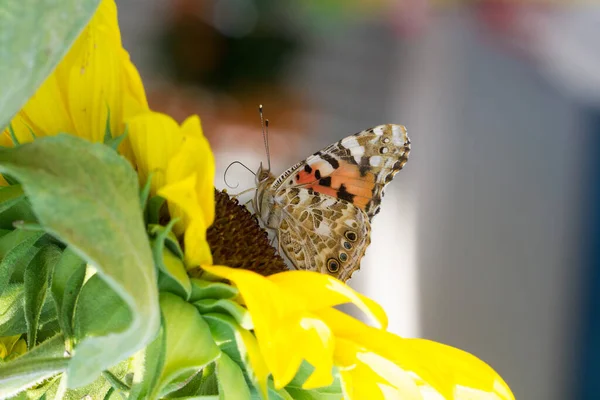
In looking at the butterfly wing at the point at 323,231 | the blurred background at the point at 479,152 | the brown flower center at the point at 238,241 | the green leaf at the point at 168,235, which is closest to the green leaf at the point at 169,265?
the green leaf at the point at 168,235

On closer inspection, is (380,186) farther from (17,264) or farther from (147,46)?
(147,46)

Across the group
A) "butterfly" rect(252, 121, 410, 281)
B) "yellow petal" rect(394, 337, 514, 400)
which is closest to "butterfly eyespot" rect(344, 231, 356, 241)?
"butterfly" rect(252, 121, 410, 281)

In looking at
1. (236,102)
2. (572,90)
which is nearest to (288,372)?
(236,102)

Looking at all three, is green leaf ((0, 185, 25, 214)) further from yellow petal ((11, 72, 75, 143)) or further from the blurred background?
the blurred background

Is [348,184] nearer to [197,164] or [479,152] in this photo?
[197,164]

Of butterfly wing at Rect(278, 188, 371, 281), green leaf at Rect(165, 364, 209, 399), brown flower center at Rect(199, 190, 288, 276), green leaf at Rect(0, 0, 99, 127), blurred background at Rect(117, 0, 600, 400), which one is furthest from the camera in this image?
blurred background at Rect(117, 0, 600, 400)

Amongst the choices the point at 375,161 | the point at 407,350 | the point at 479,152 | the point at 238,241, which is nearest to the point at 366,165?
the point at 375,161
